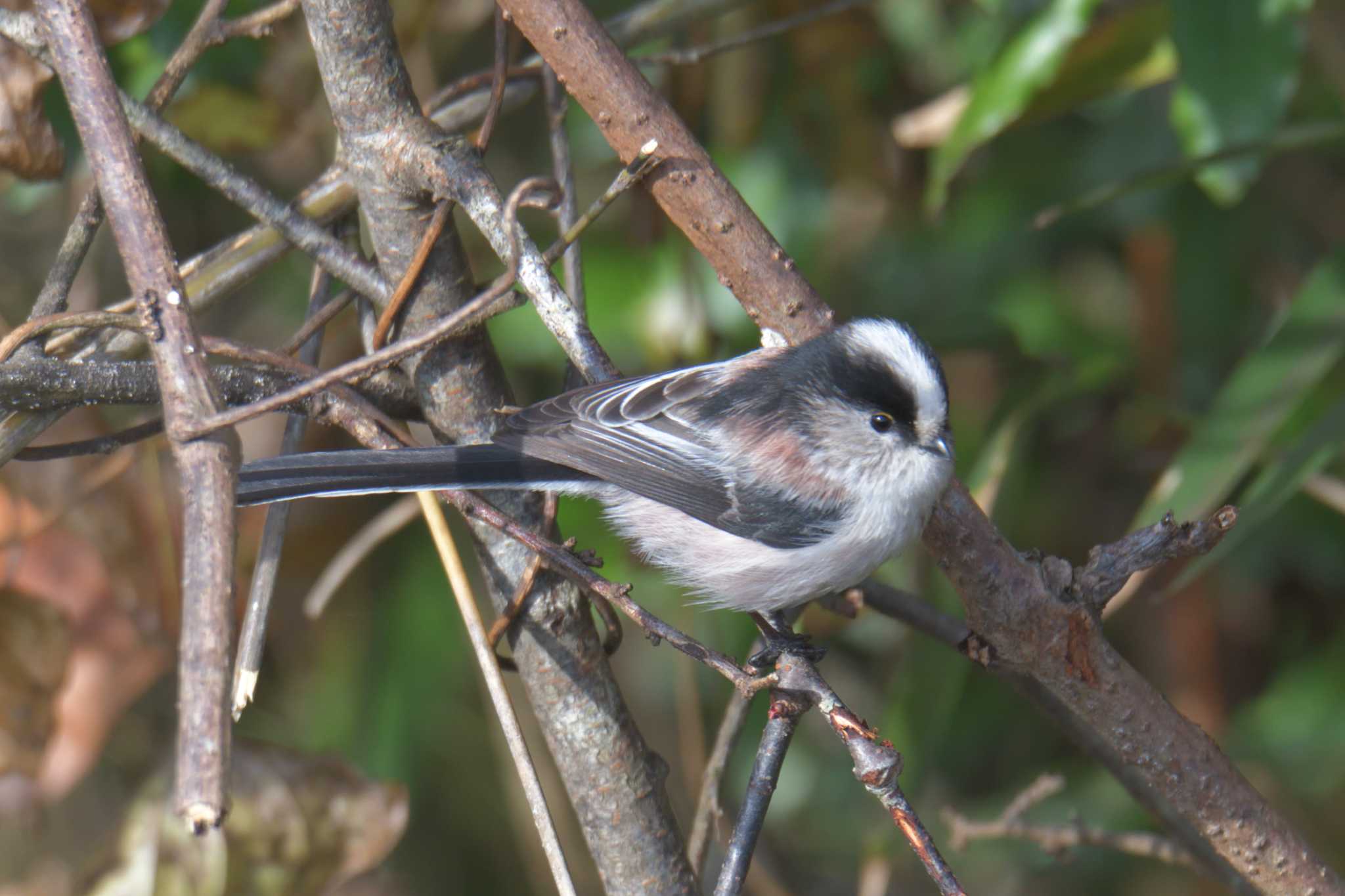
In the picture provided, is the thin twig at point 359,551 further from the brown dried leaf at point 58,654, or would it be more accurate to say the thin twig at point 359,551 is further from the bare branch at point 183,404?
the bare branch at point 183,404

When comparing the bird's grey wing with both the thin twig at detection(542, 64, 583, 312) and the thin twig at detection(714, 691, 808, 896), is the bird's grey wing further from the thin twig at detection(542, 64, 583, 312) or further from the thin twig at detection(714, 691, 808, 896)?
the thin twig at detection(714, 691, 808, 896)

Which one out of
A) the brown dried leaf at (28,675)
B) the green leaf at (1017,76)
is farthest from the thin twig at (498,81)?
the brown dried leaf at (28,675)

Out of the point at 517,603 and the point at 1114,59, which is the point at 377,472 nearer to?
Answer: the point at 517,603

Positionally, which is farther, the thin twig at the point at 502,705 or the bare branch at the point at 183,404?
the thin twig at the point at 502,705

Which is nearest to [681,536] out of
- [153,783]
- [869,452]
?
[869,452]

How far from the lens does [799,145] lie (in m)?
2.51

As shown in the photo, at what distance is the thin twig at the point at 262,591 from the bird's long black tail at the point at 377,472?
40 millimetres

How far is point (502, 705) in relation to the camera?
1258mm

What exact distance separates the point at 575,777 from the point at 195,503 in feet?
2.10

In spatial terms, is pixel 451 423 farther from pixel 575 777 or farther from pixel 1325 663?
pixel 1325 663

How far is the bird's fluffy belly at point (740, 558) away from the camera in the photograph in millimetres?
1560

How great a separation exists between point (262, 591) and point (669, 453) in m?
0.58

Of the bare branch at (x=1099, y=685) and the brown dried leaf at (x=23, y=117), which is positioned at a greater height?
the brown dried leaf at (x=23, y=117)

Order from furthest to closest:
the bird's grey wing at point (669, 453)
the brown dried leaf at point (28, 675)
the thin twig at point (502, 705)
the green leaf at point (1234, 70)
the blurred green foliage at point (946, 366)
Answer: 1. the blurred green foliage at point (946, 366)
2. the green leaf at point (1234, 70)
3. the brown dried leaf at point (28, 675)
4. the bird's grey wing at point (669, 453)
5. the thin twig at point (502, 705)
